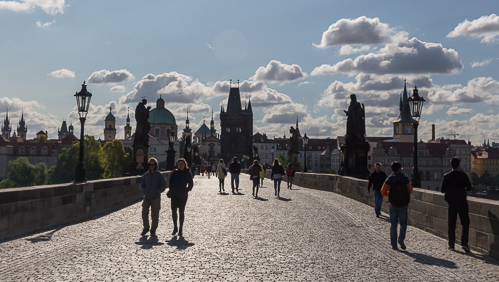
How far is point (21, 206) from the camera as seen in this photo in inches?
436

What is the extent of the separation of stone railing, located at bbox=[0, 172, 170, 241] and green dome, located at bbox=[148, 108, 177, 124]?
6369 inches

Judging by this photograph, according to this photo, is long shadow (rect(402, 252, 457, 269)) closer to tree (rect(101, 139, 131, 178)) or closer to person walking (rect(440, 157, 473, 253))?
person walking (rect(440, 157, 473, 253))

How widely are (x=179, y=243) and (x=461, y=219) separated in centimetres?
486

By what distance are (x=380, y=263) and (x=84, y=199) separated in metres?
8.69

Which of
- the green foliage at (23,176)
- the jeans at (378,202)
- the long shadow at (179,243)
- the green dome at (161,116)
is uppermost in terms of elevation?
the green dome at (161,116)

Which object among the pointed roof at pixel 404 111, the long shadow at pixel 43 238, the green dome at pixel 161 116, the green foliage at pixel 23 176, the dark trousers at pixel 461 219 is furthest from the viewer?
the green dome at pixel 161 116

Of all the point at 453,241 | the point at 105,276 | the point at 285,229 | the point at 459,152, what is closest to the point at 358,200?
the point at 285,229

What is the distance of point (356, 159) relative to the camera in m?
26.0

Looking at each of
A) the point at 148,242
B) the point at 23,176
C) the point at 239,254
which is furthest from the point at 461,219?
the point at 23,176

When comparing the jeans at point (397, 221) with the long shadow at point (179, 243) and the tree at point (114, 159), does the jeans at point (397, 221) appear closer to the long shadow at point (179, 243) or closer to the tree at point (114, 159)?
the long shadow at point (179, 243)

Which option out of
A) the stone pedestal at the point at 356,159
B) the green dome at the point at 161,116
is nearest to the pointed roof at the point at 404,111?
the green dome at the point at 161,116

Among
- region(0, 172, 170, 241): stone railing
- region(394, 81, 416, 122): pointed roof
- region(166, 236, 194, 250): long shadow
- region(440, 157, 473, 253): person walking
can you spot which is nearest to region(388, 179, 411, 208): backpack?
region(440, 157, 473, 253): person walking

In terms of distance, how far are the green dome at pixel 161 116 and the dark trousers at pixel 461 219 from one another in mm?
170375

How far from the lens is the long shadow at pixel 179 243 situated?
998 cm
